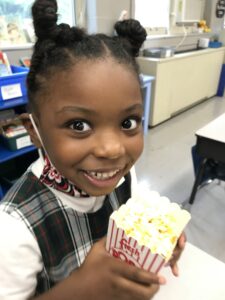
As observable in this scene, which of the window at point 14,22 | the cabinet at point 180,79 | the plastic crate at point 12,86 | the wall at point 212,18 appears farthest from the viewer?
the wall at point 212,18

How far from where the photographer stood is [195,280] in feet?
2.33

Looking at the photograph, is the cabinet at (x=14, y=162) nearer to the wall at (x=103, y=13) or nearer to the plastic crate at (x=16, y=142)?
the plastic crate at (x=16, y=142)

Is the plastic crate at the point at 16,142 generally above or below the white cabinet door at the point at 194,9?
below

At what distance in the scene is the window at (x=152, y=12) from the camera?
3424 mm

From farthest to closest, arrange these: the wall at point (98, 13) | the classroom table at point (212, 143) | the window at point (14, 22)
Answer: the wall at point (98, 13) → the window at point (14, 22) → the classroom table at point (212, 143)

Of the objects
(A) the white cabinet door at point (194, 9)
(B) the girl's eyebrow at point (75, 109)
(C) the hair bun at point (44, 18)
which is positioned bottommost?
(B) the girl's eyebrow at point (75, 109)

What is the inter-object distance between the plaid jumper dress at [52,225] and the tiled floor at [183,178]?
127cm

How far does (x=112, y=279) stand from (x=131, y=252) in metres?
0.06

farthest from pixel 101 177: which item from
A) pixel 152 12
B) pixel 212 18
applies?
pixel 212 18

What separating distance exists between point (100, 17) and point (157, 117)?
4.70 ft

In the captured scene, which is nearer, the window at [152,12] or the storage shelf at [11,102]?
the storage shelf at [11,102]

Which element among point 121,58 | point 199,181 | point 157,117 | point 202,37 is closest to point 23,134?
point 199,181

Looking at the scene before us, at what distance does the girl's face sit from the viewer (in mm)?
486

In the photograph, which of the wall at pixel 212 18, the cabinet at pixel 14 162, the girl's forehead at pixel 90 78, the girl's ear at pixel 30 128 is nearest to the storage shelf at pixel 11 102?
the cabinet at pixel 14 162
